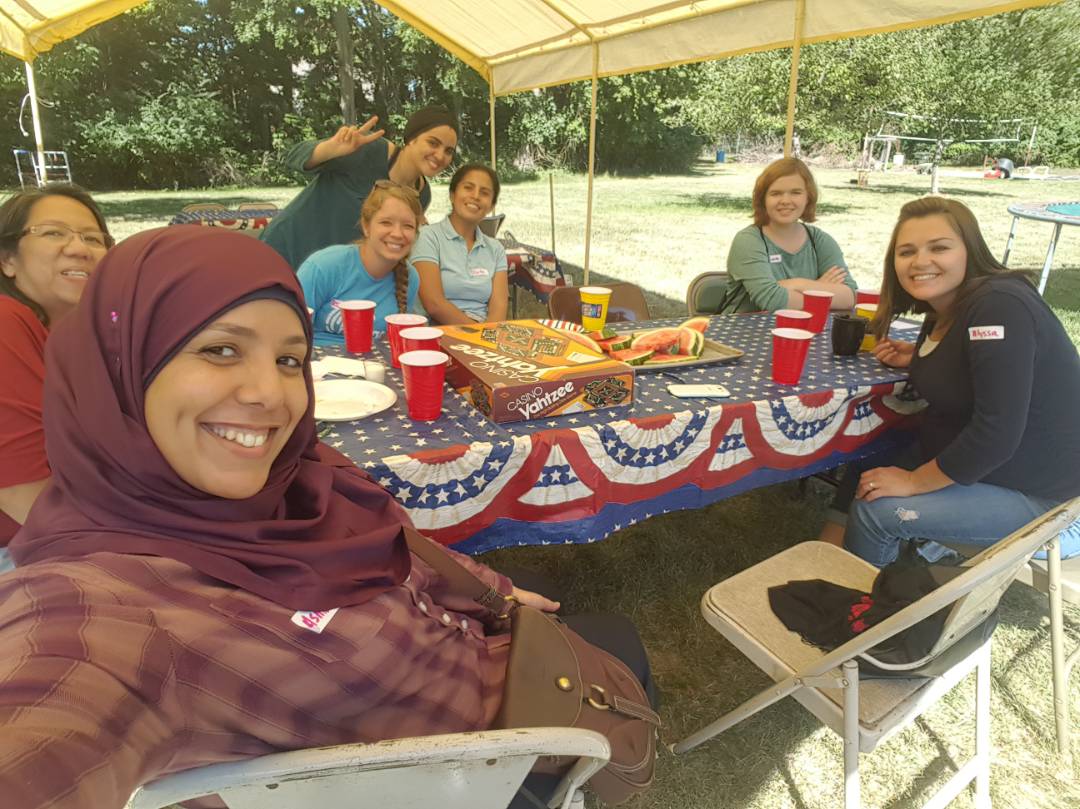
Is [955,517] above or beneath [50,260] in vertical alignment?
beneath

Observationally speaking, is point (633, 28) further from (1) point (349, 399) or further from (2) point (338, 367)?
(1) point (349, 399)

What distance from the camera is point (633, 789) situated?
3.93 ft

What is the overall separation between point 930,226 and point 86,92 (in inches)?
1014

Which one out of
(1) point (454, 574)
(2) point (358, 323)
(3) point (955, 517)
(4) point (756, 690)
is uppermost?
(2) point (358, 323)

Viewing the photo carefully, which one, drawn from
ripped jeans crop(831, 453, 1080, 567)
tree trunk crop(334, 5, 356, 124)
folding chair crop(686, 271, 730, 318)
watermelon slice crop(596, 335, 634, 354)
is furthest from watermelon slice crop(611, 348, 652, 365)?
tree trunk crop(334, 5, 356, 124)

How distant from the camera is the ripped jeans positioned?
2.06 metres

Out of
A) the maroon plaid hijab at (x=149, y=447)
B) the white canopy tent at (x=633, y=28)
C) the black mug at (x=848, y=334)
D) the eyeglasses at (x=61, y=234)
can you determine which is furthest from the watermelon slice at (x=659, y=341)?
the white canopy tent at (x=633, y=28)

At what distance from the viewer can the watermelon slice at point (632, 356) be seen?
7.25 ft

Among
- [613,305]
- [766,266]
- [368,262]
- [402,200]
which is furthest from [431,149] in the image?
[766,266]

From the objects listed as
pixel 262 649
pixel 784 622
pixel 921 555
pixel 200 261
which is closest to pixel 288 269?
pixel 200 261

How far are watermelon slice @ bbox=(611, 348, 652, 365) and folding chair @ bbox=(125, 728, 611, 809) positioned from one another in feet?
4.85

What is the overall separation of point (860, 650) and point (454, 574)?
2.78 ft

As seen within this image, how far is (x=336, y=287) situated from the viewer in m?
2.77

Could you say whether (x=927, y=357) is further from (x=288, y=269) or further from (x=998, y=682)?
(x=288, y=269)
